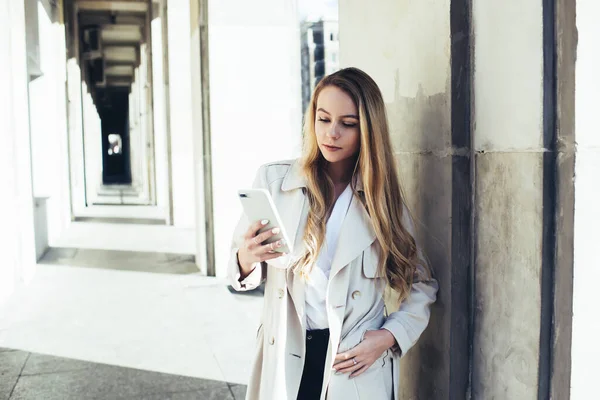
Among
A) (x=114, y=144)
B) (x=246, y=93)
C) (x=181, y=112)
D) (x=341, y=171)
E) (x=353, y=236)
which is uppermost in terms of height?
(x=114, y=144)

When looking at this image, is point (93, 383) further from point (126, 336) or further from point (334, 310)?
point (334, 310)

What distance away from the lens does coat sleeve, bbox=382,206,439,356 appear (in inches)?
90.4

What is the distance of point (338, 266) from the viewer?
7.26 ft

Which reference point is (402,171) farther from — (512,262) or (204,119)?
(204,119)

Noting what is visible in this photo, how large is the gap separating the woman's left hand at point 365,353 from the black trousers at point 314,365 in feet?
0.28

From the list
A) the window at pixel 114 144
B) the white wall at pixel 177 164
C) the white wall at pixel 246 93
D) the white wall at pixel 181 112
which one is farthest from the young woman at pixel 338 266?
the window at pixel 114 144

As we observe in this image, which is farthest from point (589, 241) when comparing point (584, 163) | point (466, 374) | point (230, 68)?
point (230, 68)

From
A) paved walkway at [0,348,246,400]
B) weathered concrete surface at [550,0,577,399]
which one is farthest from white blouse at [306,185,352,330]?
paved walkway at [0,348,246,400]

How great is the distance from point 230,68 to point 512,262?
22.1 feet

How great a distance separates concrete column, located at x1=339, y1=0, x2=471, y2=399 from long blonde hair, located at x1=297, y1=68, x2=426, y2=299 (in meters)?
0.22

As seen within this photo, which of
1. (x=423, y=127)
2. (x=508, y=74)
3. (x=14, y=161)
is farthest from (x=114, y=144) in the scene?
(x=508, y=74)

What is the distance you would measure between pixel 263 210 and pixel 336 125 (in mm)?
458

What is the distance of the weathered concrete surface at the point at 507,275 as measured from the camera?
2.05 meters

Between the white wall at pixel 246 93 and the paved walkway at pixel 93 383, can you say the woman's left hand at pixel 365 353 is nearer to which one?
the paved walkway at pixel 93 383
